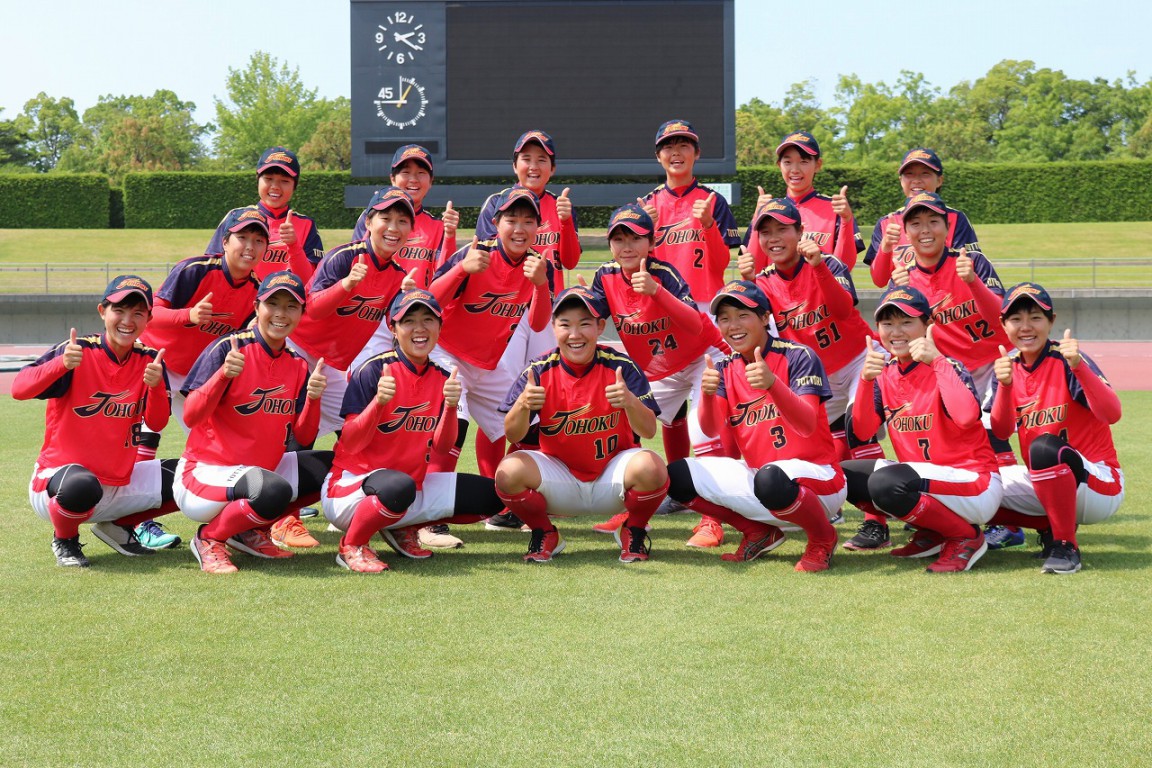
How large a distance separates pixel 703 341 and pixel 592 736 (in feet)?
13.5

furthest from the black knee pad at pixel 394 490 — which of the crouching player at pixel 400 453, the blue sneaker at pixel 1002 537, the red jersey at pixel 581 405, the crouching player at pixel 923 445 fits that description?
the blue sneaker at pixel 1002 537

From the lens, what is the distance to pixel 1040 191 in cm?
4094

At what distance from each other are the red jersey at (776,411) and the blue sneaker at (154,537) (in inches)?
136

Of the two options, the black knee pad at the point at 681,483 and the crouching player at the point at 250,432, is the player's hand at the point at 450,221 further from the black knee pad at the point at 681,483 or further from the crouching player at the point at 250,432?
the black knee pad at the point at 681,483

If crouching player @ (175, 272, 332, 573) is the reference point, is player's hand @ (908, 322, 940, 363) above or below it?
above

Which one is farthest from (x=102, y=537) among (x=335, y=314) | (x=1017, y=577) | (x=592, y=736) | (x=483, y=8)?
(x=483, y=8)

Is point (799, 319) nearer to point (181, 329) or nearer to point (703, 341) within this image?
point (703, 341)

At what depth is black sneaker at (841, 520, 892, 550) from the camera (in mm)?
7000

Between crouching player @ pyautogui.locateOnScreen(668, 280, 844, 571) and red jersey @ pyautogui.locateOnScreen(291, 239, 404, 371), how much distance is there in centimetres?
230

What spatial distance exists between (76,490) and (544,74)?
65.7 ft

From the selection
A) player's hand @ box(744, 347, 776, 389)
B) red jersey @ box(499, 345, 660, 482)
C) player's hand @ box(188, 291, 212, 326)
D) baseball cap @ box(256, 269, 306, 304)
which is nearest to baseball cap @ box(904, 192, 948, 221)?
player's hand @ box(744, 347, 776, 389)

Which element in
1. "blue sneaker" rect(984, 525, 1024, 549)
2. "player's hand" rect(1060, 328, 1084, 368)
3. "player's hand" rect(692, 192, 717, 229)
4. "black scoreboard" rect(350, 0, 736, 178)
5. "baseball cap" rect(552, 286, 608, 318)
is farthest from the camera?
"black scoreboard" rect(350, 0, 736, 178)

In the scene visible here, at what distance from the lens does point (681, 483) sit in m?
6.66

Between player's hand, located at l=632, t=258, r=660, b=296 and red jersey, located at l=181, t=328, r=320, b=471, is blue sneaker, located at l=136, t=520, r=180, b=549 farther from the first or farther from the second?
player's hand, located at l=632, t=258, r=660, b=296
